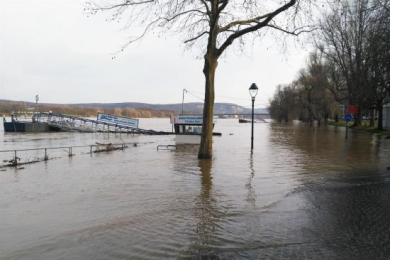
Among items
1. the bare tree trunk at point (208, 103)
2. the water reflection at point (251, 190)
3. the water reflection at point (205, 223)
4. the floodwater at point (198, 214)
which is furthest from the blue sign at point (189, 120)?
the water reflection at point (205, 223)

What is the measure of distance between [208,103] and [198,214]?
888cm

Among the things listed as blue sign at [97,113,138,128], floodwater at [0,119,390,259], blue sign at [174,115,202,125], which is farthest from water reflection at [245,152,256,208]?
blue sign at [97,113,138,128]

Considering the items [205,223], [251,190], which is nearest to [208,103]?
[251,190]

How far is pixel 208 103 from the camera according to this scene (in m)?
15.2

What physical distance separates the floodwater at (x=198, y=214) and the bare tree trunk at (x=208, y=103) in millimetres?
3408

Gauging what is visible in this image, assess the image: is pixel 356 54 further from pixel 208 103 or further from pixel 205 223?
pixel 205 223

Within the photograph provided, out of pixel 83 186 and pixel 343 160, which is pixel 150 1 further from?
pixel 343 160

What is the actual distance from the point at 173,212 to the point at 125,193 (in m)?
2.26

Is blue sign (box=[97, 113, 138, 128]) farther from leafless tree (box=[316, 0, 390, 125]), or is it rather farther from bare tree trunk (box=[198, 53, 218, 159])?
bare tree trunk (box=[198, 53, 218, 159])

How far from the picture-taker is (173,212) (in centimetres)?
691

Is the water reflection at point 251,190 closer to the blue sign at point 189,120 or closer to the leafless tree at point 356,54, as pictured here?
the leafless tree at point 356,54

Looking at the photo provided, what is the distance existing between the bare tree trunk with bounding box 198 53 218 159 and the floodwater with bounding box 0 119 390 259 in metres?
3.41

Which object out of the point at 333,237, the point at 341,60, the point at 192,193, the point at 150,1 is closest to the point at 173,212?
the point at 192,193

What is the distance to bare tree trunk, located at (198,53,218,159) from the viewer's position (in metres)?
14.8
